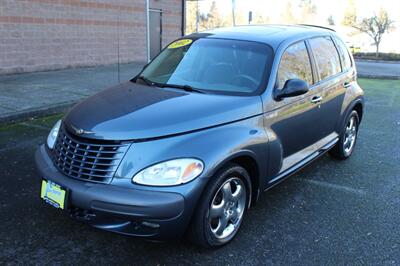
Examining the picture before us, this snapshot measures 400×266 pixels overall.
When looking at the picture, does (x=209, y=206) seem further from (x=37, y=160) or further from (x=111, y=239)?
(x=37, y=160)

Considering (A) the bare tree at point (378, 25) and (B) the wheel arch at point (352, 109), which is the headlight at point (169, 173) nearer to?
(B) the wheel arch at point (352, 109)

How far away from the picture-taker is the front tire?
2986 millimetres

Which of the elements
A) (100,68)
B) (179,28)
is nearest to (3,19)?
(100,68)

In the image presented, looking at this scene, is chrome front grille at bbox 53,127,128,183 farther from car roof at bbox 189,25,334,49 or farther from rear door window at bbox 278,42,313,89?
car roof at bbox 189,25,334,49

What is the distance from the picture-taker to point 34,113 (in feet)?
23.5

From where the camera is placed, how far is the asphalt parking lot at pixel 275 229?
3.11m

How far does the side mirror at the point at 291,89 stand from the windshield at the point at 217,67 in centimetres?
21

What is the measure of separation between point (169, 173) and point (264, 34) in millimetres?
2086

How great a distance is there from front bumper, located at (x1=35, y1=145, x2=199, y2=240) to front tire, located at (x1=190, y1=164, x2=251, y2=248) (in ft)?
0.50

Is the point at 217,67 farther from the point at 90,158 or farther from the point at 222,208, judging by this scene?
the point at 90,158

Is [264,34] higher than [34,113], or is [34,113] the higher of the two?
[264,34]

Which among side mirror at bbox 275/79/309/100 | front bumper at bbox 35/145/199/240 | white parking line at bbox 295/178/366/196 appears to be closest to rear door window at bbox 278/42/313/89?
side mirror at bbox 275/79/309/100

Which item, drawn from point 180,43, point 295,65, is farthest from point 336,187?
point 180,43

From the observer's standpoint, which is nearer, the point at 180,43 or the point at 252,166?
the point at 252,166
